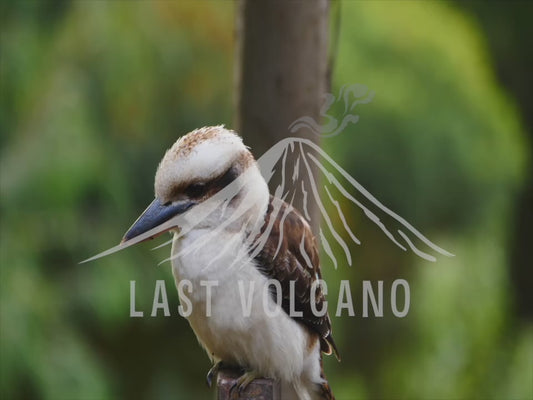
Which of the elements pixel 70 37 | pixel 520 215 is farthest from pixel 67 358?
pixel 520 215

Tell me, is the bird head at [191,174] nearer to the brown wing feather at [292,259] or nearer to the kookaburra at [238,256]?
the kookaburra at [238,256]

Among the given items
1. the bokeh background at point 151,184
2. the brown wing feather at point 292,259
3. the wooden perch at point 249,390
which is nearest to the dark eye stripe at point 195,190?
the brown wing feather at point 292,259

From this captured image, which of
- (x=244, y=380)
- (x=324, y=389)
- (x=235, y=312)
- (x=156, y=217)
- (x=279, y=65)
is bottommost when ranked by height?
(x=324, y=389)

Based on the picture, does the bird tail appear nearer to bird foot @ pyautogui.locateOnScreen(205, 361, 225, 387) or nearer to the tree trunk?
bird foot @ pyautogui.locateOnScreen(205, 361, 225, 387)

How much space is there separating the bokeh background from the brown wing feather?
112cm

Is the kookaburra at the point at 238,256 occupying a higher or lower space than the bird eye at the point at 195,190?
lower

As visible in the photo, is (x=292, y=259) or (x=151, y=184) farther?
(x=151, y=184)

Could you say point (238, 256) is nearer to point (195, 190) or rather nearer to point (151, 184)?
point (195, 190)

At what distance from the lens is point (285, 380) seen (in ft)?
4.72

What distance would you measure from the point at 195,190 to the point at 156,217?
68mm

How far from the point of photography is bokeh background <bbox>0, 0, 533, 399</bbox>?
237cm

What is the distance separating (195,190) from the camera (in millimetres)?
1172

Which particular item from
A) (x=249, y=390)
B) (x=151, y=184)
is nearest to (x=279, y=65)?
(x=249, y=390)

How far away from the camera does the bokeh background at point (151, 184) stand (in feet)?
7.79
